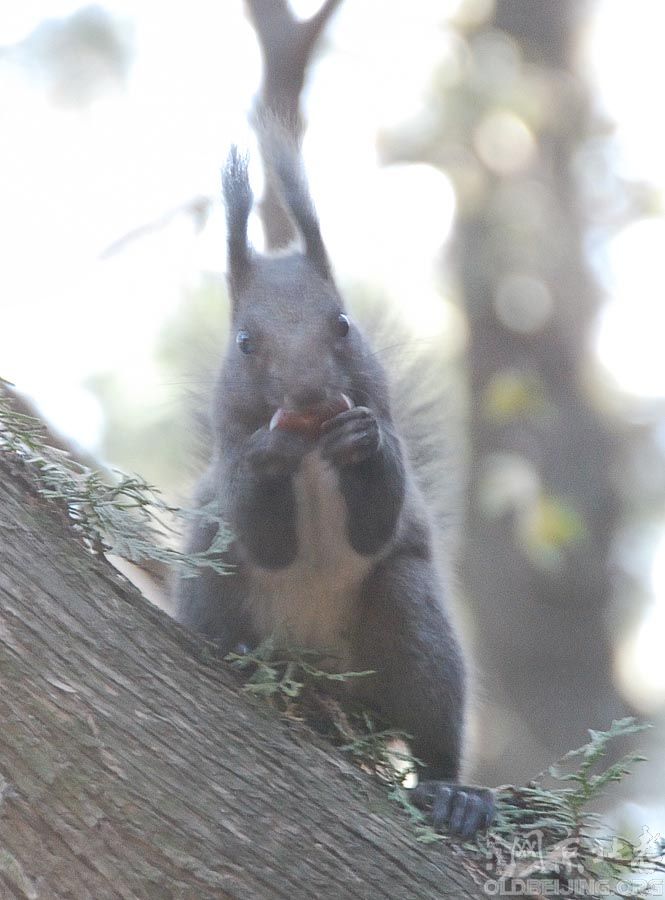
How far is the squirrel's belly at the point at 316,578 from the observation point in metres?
3.32

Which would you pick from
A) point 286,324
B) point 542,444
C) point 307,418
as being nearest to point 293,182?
point 286,324

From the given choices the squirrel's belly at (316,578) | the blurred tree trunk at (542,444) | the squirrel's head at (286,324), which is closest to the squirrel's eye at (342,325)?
the squirrel's head at (286,324)

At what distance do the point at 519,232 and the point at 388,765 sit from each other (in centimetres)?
453

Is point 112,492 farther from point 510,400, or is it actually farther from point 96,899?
point 510,400

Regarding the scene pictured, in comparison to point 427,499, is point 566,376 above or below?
above

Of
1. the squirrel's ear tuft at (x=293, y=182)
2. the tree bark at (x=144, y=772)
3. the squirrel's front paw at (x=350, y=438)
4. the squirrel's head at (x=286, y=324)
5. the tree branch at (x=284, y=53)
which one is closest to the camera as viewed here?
the tree bark at (x=144, y=772)

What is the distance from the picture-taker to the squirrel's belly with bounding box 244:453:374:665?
3320 mm

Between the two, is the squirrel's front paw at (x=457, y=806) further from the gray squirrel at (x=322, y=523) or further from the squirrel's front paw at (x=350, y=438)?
the squirrel's front paw at (x=350, y=438)

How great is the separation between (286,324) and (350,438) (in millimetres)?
541

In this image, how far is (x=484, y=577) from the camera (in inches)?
242

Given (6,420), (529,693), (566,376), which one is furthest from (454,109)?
(6,420)

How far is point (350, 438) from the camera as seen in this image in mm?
3084

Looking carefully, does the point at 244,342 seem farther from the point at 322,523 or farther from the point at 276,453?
the point at 322,523

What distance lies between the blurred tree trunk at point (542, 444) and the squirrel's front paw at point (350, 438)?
2.44m
